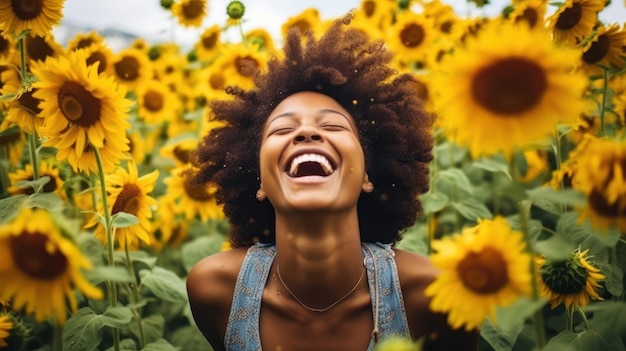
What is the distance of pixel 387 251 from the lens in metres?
2.03

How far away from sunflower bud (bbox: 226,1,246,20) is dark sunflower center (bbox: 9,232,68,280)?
235 centimetres

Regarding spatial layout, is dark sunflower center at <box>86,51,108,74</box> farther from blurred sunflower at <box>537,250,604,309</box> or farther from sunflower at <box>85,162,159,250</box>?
blurred sunflower at <box>537,250,604,309</box>

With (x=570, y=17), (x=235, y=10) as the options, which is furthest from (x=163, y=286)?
(x=570, y=17)

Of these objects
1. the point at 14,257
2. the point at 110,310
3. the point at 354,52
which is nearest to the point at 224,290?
the point at 110,310

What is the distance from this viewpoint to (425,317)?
190 cm

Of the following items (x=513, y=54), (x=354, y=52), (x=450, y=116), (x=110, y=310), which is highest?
(x=354, y=52)

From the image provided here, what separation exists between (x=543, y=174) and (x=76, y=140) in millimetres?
2576

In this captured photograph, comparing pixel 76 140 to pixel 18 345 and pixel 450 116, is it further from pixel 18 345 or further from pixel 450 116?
pixel 450 116

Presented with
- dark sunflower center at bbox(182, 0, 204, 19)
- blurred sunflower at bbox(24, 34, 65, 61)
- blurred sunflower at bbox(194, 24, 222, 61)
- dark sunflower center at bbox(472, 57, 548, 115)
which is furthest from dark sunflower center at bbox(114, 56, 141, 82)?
dark sunflower center at bbox(472, 57, 548, 115)

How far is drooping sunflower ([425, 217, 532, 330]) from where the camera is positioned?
4.07 feet

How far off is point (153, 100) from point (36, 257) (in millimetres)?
2714

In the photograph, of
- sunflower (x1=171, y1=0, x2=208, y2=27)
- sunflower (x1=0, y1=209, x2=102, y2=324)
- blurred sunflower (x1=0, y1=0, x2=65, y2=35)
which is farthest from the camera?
sunflower (x1=171, y1=0, x2=208, y2=27)

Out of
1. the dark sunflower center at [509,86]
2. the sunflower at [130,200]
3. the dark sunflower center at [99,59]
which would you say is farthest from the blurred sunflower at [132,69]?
the dark sunflower center at [509,86]

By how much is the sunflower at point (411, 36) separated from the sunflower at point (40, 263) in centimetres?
285
